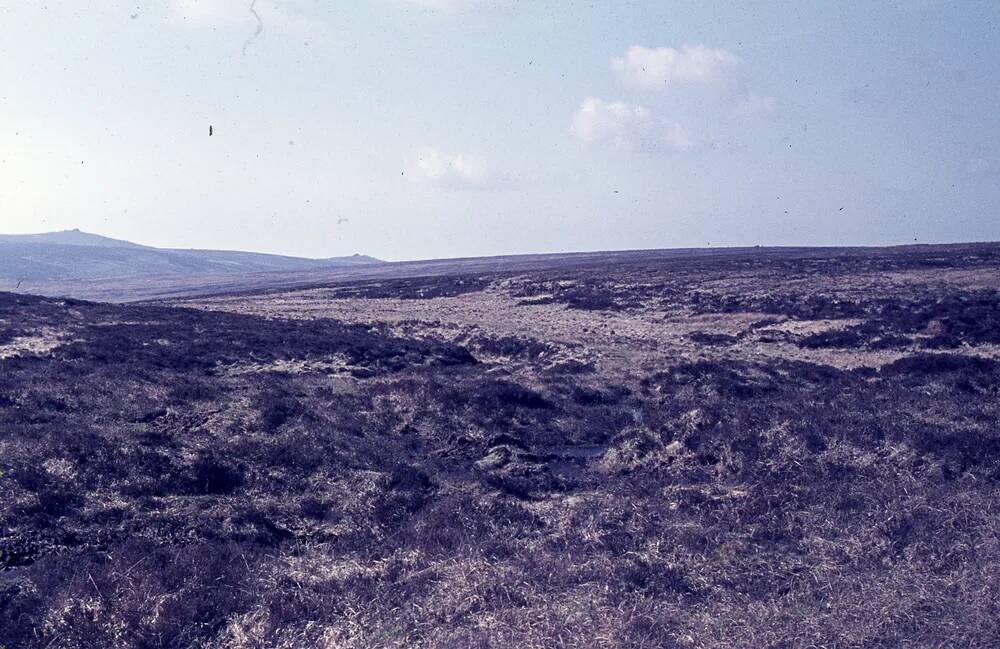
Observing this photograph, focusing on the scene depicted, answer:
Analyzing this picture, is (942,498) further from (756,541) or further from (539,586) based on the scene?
(539,586)

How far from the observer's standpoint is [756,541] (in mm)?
8867

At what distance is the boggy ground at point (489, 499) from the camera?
22.4ft

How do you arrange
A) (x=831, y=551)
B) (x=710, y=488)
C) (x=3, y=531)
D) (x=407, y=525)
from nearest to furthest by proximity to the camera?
1. (x=831, y=551)
2. (x=3, y=531)
3. (x=407, y=525)
4. (x=710, y=488)

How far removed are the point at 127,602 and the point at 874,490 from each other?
9.02m

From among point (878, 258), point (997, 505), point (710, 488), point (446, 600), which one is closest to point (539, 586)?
point (446, 600)

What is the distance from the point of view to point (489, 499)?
11.7m

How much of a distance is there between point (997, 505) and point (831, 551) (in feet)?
8.59

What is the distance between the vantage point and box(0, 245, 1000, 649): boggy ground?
6.83 metres

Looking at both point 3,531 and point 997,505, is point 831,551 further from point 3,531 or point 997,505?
point 3,531

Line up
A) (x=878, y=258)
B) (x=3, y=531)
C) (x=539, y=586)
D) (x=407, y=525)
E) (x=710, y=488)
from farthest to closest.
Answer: (x=878, y=258) → (x=710, y=488) → (x=407, y=525) → (x=3, y=531) → (x=539, y=586)

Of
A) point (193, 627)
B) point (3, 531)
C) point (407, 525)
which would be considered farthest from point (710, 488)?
point (3, 531)

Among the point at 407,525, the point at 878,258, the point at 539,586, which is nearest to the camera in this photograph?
the point at 539,586

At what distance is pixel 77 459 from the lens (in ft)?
39.1

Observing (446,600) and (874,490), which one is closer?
(446,600)
